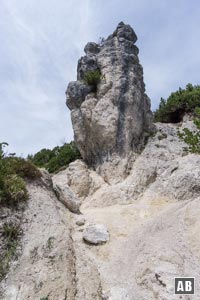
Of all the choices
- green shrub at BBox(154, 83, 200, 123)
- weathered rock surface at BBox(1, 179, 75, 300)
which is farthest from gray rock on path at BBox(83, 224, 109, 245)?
green shrub at BBox(154, 83, 200, 123)

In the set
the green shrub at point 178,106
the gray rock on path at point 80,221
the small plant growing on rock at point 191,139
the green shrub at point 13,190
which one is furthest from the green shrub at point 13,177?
the green shrub at point 178,106

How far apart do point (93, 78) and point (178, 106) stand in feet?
27.8

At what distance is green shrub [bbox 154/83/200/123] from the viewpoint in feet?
81.0

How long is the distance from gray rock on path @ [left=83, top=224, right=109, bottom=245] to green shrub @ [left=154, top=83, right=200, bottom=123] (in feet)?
50.6

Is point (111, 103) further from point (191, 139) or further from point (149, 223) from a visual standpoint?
point (149, 223)

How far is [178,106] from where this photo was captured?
25.2 metres

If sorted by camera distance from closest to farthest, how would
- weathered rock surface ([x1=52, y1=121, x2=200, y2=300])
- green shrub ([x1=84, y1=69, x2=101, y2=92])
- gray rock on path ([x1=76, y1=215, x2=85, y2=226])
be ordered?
weathered rock surface ([x1=52, y1=121, x2=200, y2=300]) → gray rock on path ([x1=76, y1=215, x2=85, y2=226]) → green shrub ([x1=84, y1=69, x2=101, y2=92])

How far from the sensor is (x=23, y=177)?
12.5m

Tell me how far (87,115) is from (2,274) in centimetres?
1180

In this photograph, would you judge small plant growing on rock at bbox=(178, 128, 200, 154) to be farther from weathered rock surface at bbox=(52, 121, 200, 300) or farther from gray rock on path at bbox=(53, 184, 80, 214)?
gray rock on path at bbox=(53, 184, 80, 214)

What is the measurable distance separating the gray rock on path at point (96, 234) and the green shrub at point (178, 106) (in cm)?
1541

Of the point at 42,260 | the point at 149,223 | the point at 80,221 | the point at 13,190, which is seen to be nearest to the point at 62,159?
the point at 80,221

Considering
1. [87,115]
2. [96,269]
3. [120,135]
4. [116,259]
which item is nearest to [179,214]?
[116,259]

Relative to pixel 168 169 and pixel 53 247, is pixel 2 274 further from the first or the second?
pixel 168 169
